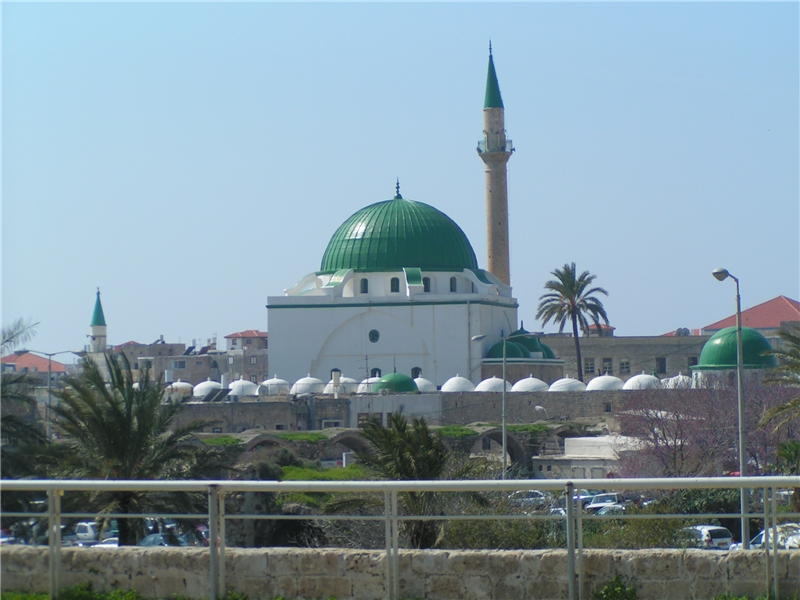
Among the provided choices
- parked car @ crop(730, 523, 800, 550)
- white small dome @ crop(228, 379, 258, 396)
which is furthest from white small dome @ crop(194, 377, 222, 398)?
parked car @ crop(730, 523, 800, 550)

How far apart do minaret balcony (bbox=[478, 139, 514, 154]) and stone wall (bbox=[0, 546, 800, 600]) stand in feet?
145

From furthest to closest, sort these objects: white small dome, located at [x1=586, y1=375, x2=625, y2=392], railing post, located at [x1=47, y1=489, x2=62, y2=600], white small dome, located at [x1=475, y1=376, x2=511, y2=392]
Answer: white small dome, located at [x1=586, y1=375, x2=625, y2=392], white small dome, located at [x1=475, y1=376, x2=511, y2=392], railing post, located at [x1=47, y1=489, x2=62, y2=600]

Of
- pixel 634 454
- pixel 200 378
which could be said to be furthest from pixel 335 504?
pixel 200 378

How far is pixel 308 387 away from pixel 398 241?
7.87m

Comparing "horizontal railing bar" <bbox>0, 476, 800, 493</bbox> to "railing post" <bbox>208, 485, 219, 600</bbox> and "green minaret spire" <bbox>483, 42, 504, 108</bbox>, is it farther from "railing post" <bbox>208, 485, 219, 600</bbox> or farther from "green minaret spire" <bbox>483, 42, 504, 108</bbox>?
"green minaret spire" <bbox>483, 42, 504, 108</bbox>

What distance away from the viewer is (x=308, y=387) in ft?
150

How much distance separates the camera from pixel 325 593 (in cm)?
593

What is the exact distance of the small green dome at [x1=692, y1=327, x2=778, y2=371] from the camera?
38531 mm

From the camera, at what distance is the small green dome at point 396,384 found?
42.7 m

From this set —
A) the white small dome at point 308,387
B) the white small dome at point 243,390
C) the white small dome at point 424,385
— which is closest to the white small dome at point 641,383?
the white small dome at point 424,385

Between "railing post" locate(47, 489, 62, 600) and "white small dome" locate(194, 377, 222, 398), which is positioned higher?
"white small dome" locate(194, 377, 222, 398)

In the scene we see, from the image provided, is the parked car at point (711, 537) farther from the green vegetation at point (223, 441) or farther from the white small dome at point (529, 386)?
the white small dome at point (529, 386)

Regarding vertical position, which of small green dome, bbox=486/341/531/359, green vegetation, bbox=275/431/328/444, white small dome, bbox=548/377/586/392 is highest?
small green dome, bbox=486/341/531/359

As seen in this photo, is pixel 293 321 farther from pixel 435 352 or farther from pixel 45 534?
pixel 45 534
